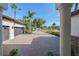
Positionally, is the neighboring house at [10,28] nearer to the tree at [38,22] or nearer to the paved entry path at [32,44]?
the paved entry path at [32,44]

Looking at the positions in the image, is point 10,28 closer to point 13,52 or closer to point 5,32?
point 5,32

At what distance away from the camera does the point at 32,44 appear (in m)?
5.34

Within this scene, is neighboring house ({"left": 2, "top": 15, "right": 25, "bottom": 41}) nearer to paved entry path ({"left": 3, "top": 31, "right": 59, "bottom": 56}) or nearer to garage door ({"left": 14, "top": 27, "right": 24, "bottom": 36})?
garage door ({"left": 14, "top": 27, "right": 24, "bottom": 36})

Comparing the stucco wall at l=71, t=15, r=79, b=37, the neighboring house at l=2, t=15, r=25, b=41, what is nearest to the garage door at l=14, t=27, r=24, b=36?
the neighboring house at l=2, t=15, r=25, b=41

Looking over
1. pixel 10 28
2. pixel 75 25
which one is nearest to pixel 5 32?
pixel 10 28

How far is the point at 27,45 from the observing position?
17.7 ft

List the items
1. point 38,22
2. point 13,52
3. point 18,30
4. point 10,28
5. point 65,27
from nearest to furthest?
point 65,27 < point 38,22 < point 13,52 < point 18,30 < point 10,28

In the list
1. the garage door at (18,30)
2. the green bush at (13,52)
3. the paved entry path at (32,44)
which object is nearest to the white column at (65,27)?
the paved entry path at (32,44)

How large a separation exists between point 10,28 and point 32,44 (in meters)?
1.19

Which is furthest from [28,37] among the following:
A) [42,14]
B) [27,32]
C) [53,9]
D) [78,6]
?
[78,6]

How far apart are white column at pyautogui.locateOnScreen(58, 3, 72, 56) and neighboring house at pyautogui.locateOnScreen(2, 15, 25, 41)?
4.50 ft

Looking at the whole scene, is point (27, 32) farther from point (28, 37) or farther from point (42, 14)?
point (42, 14)

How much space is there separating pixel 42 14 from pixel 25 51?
1.51m

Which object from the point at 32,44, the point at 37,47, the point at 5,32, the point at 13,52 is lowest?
the point at 13,52
